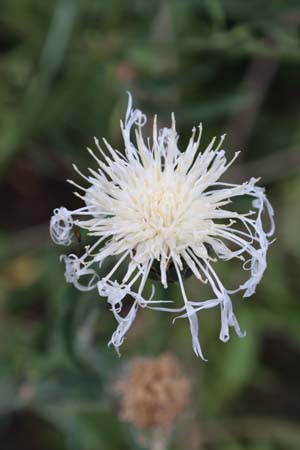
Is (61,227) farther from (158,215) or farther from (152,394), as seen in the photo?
(152,394)

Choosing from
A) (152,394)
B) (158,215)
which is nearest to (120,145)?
(152,394)

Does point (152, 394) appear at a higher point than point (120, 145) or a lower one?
lower

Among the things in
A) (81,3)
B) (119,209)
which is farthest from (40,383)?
(81,3)

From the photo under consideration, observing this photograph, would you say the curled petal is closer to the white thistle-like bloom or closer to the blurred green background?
the white thistle-like bloom

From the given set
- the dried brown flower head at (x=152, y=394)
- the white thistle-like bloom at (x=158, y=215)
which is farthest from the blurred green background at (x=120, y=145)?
the white thistle-like bloom at (x=158, y=215)

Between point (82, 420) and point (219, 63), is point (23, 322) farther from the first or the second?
point (219, 63)

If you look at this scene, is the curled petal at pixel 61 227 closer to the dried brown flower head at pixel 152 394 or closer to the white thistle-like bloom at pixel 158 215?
the white thistle-like bloom at pixel 158 215
